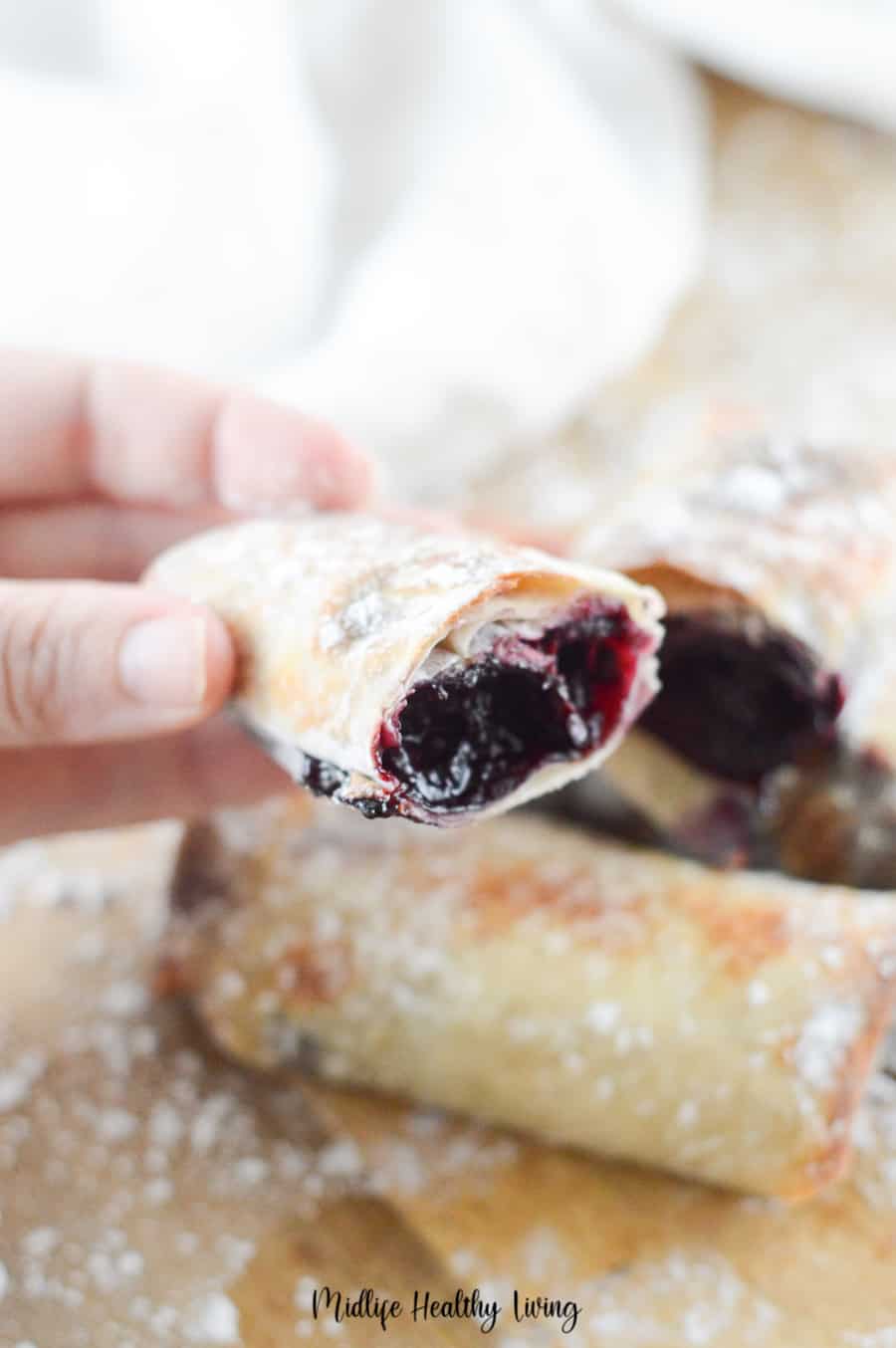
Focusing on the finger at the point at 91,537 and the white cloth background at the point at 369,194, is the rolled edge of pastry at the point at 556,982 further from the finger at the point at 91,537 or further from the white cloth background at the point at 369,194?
the white cloth background at the point at 369,194

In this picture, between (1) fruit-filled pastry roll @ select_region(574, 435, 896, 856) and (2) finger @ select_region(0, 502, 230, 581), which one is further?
(2) finger @ select_region(0, 502, 230, 581)

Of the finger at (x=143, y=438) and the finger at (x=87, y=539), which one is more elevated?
the finger at (x=143, y=438)

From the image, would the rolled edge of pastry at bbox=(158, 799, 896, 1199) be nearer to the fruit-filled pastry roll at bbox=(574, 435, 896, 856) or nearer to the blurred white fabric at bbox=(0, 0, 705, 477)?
→ the fruit-filled pastry roll at bbox=(574, 435, 896, 856)


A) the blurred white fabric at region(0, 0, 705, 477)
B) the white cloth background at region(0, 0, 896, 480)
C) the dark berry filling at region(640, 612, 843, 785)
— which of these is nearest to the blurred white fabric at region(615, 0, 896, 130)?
the white cloth background at region(0, 0, 896, 480)

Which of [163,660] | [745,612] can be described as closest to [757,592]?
[745,612]

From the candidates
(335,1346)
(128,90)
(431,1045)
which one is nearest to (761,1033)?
(431,1045)

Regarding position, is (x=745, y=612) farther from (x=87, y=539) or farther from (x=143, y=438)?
(x=87, y=539)

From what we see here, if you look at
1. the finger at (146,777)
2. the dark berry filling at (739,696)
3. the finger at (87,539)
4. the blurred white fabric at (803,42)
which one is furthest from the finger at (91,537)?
the blurred white fabric at (803,42)

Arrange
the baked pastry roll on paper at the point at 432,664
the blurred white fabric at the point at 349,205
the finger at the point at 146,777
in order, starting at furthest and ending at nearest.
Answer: the blurred white fabric at the point at 349,205, the finger at the point at 146,777, the baked pastry roll on paper at the point at 432,664
